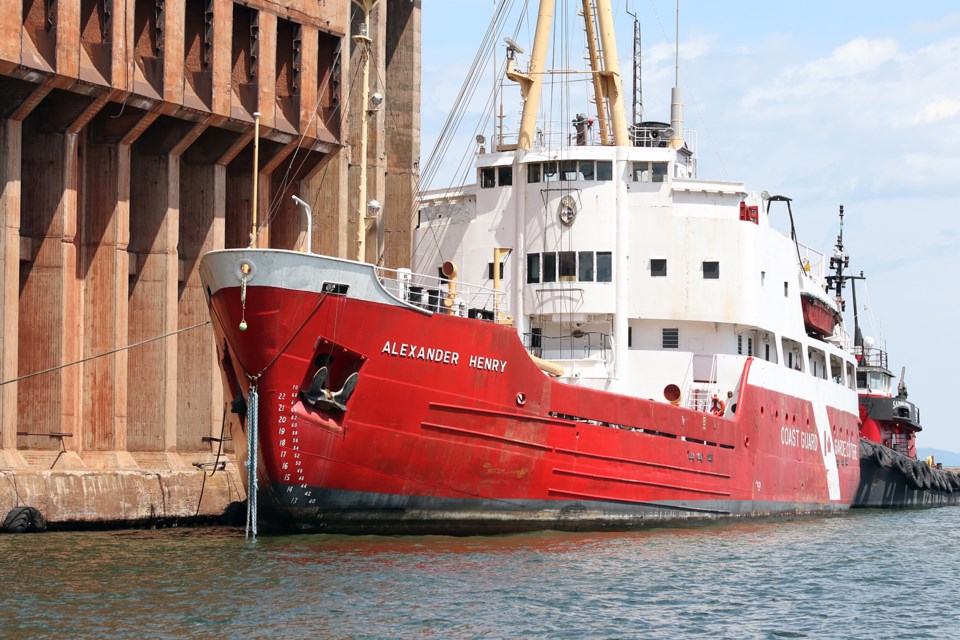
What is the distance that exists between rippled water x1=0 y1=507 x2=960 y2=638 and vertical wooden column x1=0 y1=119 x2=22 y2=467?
208cm

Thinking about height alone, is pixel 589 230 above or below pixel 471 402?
above

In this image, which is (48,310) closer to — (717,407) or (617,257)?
(617,257)

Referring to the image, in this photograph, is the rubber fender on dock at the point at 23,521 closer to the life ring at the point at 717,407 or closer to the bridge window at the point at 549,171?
the bridge window at the point at 549,171

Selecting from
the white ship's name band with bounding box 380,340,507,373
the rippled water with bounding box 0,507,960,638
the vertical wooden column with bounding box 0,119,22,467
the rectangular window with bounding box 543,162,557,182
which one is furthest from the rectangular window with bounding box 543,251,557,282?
the vertical wooden column with bounding box 0,119,22,467

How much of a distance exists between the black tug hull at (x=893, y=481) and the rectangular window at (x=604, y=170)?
1496cm

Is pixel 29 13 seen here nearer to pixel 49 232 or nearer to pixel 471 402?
pixel 49 232

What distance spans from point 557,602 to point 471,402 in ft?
19.4

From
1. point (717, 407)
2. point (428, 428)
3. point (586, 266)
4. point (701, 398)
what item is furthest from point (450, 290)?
point (717, 407)

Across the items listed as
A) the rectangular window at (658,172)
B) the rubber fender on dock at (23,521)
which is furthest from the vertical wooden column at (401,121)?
the rubber fender on dock at (23,521)

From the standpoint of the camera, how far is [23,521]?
65.8 ft

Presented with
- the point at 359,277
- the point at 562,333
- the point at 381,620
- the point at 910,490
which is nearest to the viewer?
the point at 381,620

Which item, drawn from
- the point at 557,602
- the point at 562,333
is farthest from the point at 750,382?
the point at 557,602

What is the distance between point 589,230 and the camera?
86.4ft

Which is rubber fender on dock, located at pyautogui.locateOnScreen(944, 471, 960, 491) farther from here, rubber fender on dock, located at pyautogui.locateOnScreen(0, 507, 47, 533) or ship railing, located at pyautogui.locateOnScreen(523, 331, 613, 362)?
rubber fender on dock, located at pyautogui.locateOnScreen(0, 507, 47, 533)
